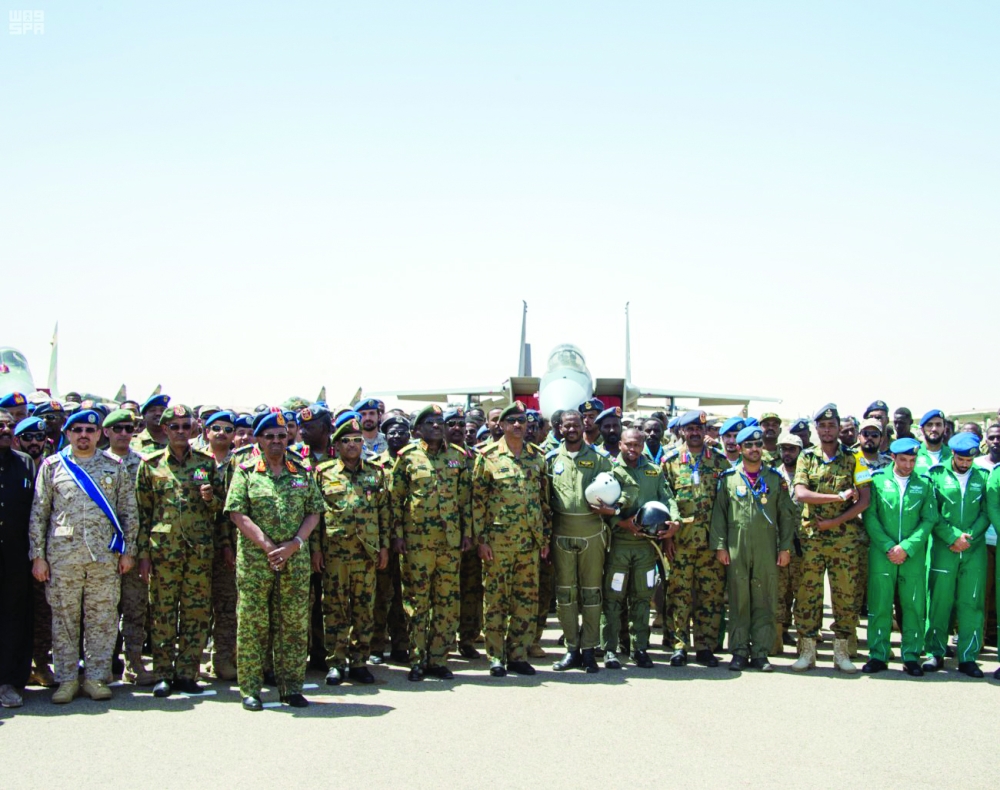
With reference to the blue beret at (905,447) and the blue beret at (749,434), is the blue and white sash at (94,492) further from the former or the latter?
the blue beret at (905,447)

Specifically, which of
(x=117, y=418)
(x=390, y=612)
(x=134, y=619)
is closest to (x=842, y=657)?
(x=390, y=612)

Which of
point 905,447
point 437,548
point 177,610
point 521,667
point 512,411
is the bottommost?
point 521,667

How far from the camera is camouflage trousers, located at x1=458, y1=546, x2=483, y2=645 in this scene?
757 centimetres

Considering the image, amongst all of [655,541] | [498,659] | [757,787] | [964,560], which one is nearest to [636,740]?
[757,787]

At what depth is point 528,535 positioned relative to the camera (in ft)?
22.5

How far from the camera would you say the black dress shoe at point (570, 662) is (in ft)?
22.8

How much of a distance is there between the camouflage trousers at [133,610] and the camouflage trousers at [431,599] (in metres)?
1.98

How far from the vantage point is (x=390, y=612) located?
7574 millimetres

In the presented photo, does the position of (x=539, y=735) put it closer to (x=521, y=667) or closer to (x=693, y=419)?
(x=521, y=667)

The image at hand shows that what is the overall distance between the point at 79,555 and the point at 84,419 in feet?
3.11

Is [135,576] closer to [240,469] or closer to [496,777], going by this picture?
[240,469]

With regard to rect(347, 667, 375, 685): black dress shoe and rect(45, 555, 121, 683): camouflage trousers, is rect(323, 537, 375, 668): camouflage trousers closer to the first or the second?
rect(347, 667, 375, 685): black dress shoe

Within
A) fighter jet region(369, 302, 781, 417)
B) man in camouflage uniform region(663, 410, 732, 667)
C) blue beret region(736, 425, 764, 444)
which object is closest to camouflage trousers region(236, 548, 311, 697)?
man in camouflage uniform region(663, 410, 732, 667)

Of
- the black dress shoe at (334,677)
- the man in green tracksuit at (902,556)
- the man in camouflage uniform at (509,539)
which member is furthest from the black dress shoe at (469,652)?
the man in green tracksuit at (902,556)
